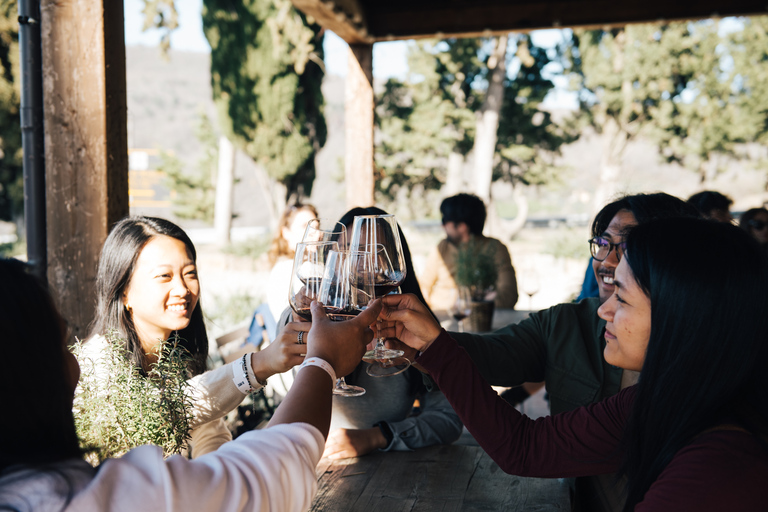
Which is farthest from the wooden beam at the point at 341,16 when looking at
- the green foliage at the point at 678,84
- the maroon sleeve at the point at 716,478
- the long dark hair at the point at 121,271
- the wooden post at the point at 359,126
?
the green foliage at the point at 678,84

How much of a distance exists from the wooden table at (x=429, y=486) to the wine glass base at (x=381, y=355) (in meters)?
0.35

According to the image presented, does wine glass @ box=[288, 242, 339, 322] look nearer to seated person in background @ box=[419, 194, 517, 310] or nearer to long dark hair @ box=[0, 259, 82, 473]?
long dark hair @ box=[0, 259, 82, 473]

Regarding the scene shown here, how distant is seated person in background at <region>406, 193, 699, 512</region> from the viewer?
1.87 metres

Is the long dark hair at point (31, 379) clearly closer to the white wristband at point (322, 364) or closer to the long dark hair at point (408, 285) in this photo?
the white wristband at point (322, 364)

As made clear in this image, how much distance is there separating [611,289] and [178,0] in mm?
6807

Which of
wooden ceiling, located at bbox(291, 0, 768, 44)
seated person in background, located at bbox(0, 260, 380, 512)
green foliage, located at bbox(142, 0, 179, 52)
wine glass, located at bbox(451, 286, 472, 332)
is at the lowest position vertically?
wine glass, located at bbox(451, 286, 472, 332)

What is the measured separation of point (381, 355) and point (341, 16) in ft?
10.9

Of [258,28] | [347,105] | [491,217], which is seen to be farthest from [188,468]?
[491,217]

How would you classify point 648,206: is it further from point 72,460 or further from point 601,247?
point 72,460

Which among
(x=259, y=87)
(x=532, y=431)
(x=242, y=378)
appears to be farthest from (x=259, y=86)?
(x=532, y=431)

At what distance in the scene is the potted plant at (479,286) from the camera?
338cm

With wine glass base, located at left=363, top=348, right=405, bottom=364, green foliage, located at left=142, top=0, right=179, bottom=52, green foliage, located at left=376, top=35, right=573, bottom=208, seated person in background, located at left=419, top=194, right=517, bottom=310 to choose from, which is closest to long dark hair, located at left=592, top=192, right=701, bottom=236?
wine glass base, located at left=363, top=348, right=405, bottom=364

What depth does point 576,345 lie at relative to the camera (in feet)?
6.31

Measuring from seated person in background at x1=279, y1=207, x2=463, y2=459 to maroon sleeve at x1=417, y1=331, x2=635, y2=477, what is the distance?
13.8 inches
